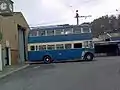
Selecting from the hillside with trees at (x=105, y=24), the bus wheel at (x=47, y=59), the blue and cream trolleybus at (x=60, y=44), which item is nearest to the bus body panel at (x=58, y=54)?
the blue and cream trolleybus at (x=60, y=44)

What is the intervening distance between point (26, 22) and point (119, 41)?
49.4 feet

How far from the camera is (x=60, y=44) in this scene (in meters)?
46.5

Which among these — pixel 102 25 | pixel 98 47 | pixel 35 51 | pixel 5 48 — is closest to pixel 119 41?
pixel 98 47

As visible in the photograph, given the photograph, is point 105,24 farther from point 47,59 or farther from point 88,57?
point 88,57

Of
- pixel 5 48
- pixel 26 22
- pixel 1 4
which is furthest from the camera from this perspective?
pixel 26 22

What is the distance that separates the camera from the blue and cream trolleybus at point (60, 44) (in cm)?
4550

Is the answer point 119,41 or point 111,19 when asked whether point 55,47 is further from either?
point 111,19

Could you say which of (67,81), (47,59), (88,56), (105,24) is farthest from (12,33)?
(105,24)

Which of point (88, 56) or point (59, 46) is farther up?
point (59, 46)

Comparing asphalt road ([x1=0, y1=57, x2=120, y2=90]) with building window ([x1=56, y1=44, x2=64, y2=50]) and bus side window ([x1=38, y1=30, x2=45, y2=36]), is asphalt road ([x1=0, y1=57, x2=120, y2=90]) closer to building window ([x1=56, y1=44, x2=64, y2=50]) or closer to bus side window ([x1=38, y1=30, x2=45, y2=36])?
building window ([x1=56, y1=44, x2=64, y2=50])

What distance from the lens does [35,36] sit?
47.3 meters

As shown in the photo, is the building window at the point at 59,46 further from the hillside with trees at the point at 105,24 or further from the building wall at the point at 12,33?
the hillside with trees at the point at 105,24

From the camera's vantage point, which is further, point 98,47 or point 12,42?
point 98,47

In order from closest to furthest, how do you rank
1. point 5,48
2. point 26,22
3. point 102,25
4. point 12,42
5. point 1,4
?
point 1,4, point 5,48, point 12,42, point 26,22, point 102,25
